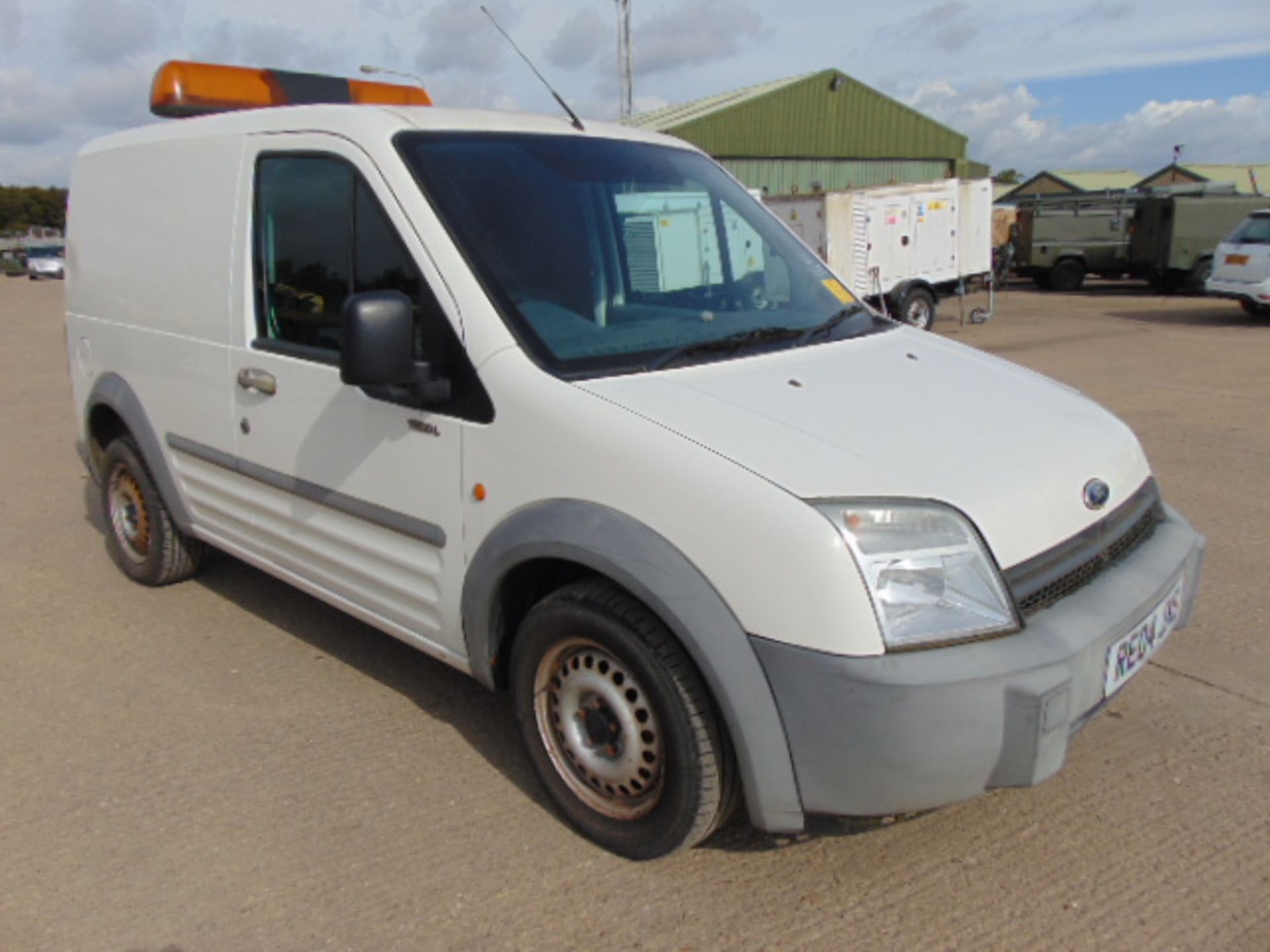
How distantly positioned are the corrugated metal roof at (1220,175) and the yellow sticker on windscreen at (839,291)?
45.3 m

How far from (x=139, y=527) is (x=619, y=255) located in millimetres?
2915

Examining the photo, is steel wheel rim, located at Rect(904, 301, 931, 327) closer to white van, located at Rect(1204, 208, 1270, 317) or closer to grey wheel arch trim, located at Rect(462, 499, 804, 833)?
white van, located at Rect(1204, 208, 1270, 317)

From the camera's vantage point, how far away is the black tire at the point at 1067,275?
23516mm

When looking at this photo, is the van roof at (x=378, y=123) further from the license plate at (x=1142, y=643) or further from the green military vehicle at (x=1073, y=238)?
the green military vehicle at (x=1073, y=238)

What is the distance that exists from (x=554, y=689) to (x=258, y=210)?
198cm

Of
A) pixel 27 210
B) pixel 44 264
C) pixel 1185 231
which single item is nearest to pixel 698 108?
pixel 1185 231

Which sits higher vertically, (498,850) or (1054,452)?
(1054,452)

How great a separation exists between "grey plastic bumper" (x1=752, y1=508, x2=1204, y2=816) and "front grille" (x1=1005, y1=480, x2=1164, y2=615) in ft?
0.22

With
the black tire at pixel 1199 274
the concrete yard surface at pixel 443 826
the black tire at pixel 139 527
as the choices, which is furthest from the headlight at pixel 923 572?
the black tire at pixel 1199 274

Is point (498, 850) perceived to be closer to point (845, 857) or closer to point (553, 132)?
point (845, 857)

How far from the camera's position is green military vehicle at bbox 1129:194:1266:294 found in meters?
20.9

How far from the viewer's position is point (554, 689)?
2.91m

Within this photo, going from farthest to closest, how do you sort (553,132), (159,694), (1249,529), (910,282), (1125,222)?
(1125,222)
(910,282)
(1249,529)
(159,694)
(553,132)

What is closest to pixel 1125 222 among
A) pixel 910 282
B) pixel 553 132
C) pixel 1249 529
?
pixel 910 282
